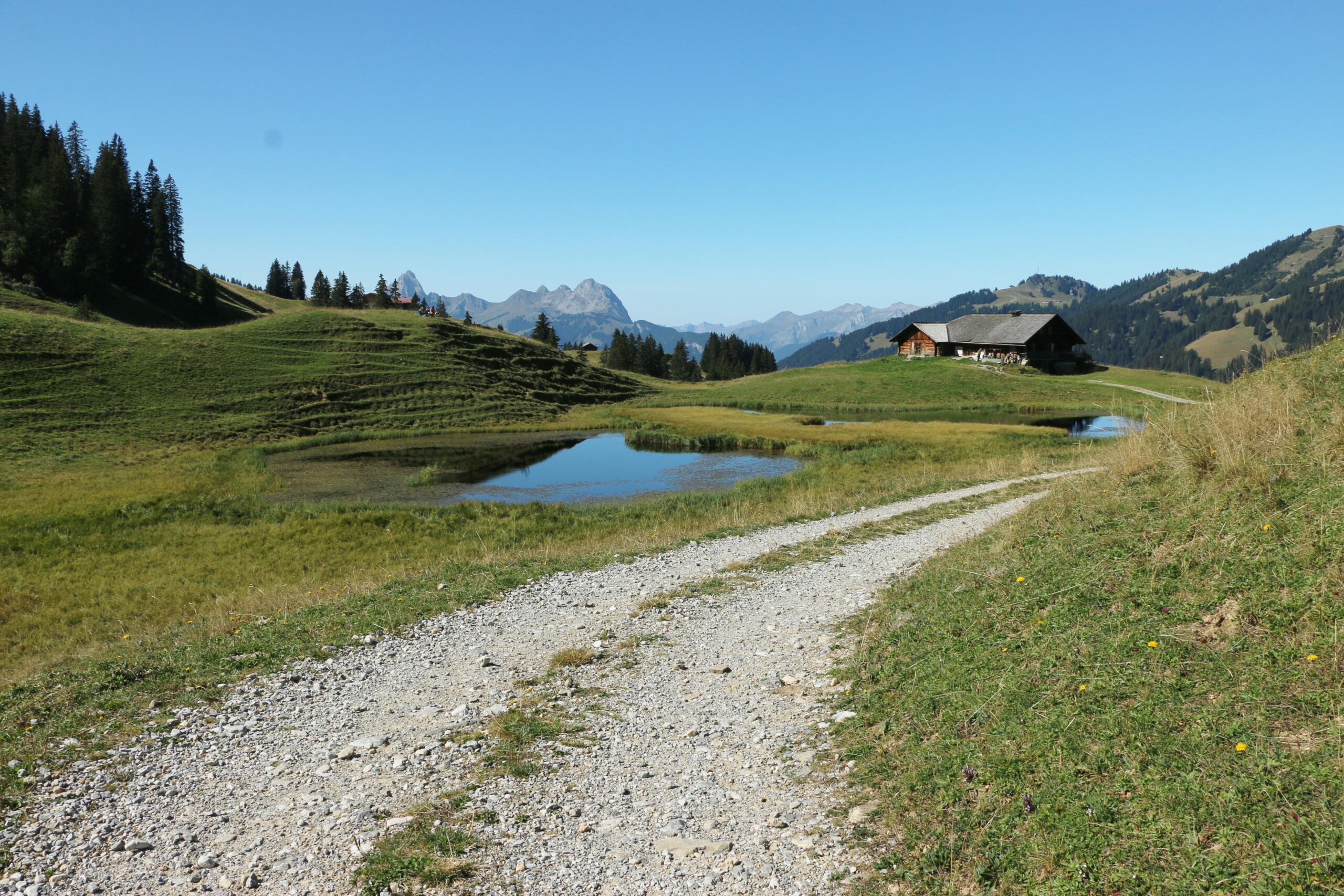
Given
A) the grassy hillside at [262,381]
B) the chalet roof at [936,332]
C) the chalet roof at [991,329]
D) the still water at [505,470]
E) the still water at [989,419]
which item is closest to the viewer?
the still water at [505,470]

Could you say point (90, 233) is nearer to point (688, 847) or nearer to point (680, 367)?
point (680, 367)

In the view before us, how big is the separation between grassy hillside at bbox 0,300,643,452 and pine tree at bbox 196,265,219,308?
102ft

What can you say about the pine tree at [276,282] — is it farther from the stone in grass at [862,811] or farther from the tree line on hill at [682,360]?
the stone in grass at [862,811]

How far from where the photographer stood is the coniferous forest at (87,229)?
97.4m

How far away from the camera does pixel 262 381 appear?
77.9 metres

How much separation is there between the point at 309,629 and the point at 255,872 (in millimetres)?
7834

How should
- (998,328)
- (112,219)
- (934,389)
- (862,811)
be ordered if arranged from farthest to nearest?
(998,328) → (112,219) → (934,389) → (862,811)

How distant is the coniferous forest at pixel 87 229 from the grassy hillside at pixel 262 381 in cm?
2282

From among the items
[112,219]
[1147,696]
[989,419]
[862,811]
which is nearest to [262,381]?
[112,219]

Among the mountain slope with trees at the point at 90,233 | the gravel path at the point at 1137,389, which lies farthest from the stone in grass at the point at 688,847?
the mountain slope with trees at the point at 90,233

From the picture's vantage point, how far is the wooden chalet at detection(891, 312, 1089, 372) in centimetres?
11381

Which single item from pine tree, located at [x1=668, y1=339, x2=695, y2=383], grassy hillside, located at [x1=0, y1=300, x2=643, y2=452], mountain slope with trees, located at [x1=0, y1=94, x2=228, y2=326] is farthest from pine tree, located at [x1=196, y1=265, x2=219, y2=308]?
pine tree, located at [x1=668, y1=339, x2=695, y2=383]

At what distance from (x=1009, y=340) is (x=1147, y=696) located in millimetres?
121529

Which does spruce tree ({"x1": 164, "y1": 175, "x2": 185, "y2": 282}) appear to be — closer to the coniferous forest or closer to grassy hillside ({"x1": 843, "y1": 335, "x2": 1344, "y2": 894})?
the coniferous forest
